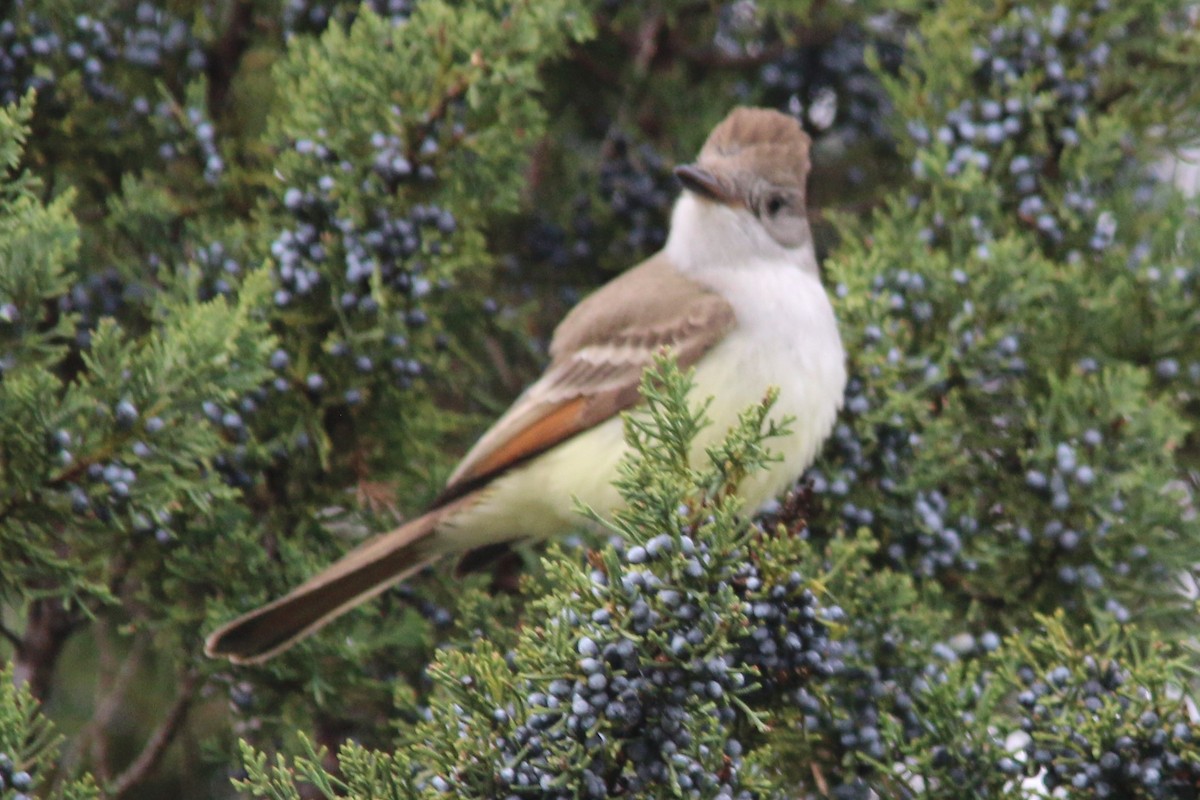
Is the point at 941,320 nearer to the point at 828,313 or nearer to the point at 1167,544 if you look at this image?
the point at 828,313

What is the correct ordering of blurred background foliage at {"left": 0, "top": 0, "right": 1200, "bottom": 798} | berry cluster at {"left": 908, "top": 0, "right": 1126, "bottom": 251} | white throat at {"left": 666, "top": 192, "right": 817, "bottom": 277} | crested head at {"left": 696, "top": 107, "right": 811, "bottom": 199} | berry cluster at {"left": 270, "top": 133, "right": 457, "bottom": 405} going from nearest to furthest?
blurred background foliage at {"left": 0, "top": 0, "right": 1200, "bottom": 798}, berry cluster at {"left": 270, "top": 133, "right": 457, "bottom": 405}, berry cluster at {"left": 908, "top": 0, "right": 1126, "bottom": 251}, crested head at {"left": 696, "top": 107, "right": 811, "bottom": 199}, white throat at {"left": 666, "top": 192, "right": 817, "bottom": 277}

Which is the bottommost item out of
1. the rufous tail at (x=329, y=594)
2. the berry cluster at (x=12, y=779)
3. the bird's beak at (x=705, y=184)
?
the rufous tail at (x=329, y=594)

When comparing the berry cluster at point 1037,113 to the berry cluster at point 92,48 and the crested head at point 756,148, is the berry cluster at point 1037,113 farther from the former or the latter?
the berry cluster at point 92,48

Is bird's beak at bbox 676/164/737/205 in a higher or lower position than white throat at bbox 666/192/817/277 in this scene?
higher

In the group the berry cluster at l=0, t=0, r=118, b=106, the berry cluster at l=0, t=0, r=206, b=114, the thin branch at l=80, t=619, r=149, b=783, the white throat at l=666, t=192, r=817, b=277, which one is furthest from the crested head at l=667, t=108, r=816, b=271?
the thin branch at l=80, t=619, r=149, b=783

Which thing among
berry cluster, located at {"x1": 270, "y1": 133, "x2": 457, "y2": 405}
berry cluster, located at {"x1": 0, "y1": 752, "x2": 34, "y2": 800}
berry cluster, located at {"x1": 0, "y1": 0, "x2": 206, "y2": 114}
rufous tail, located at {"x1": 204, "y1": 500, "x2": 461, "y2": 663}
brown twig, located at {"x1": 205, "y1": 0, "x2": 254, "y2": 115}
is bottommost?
rufous tail, located at {"x1": 204, "y1": 500, "x2": 461, "y2": 663}

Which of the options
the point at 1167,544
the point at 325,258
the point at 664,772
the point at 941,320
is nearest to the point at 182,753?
the point at 325,258

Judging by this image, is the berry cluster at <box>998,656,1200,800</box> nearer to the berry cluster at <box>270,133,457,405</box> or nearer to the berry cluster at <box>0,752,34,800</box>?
the berry cluster at <box>270,133,457,405</box>

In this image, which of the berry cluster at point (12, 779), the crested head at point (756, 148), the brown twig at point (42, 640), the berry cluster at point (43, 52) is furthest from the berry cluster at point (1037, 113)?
the berry cluster at point (12, 779)
